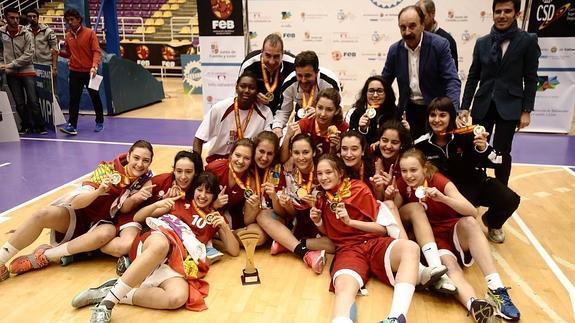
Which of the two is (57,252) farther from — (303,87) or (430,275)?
(430,275)

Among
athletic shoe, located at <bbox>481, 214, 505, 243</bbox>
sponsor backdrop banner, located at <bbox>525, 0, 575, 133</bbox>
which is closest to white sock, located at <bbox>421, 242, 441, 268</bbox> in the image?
athletic shoe, located at <bbox>481, 214, 505, 243</bbox>

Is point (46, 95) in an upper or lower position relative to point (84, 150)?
upper

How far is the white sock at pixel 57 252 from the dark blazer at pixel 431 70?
112 inches

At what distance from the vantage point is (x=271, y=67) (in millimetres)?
4223

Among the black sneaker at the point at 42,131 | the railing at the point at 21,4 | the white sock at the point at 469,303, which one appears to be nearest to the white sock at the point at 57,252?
the white sock at the point at 469,303

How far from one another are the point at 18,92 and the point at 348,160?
19.7 ft

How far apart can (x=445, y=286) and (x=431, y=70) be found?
1.87 meters

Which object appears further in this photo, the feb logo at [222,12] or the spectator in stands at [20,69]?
the feb logo at [222,12]

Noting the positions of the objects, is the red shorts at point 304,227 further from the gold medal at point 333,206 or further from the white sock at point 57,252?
the white sock at point 57,252

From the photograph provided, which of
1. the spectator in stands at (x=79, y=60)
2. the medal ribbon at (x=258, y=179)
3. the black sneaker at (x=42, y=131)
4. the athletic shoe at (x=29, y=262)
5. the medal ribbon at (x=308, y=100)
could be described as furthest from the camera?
the black sneaker at (x=42, y=131)

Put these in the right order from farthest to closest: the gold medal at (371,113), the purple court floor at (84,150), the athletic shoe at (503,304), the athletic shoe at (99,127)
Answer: the athletic shoe at (99,127) → the purple court floor at (84,150) → the gold medal at (371,113) → the athletic shoe at (503,304)

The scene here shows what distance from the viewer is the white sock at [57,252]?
10.6ft

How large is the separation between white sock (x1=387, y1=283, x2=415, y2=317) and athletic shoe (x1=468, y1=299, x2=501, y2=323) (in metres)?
0.37

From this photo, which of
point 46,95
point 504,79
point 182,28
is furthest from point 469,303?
point 182,28
